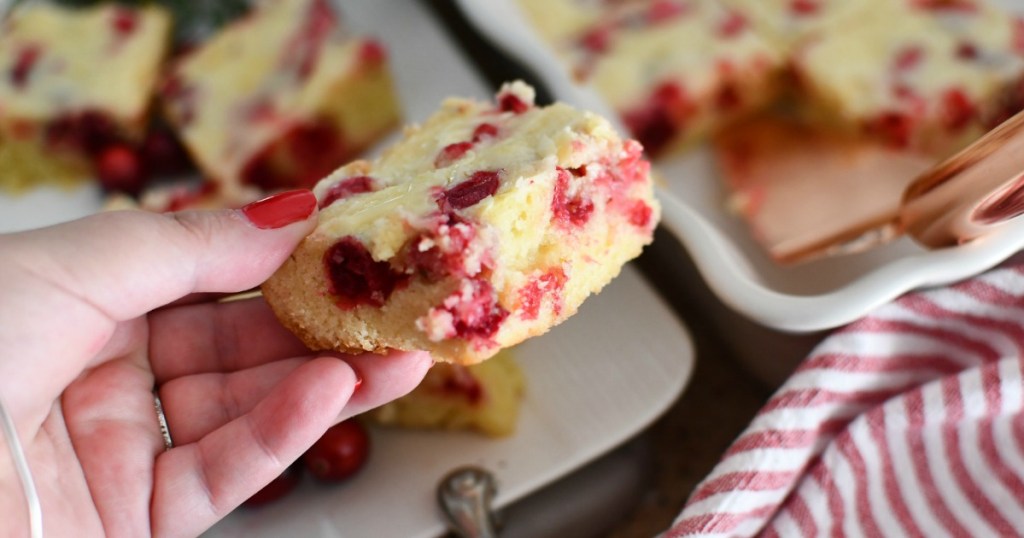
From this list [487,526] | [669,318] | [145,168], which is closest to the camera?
[487,526]

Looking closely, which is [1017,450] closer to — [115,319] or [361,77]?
[115,319]

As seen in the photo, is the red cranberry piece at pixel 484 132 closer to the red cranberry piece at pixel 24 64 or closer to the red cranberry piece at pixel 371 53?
the red cranberry piece at pixel 371 53

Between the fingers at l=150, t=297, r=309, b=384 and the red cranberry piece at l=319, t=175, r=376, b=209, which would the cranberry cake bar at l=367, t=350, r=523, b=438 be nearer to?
the fingers at l=150, t=297, r=309, b=384

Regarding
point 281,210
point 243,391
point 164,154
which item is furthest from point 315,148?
point 281,210

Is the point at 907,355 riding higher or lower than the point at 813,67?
lower

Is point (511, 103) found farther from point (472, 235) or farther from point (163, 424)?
point (163, 424)

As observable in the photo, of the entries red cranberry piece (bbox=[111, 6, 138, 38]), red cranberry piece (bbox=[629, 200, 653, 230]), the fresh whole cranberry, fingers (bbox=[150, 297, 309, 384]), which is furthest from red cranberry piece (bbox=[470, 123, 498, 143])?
red cranberry piece (bbox=[111, 6, 138, 38])

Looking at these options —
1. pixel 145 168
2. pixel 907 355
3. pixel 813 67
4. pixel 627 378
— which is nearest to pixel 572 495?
pixel 627 378
